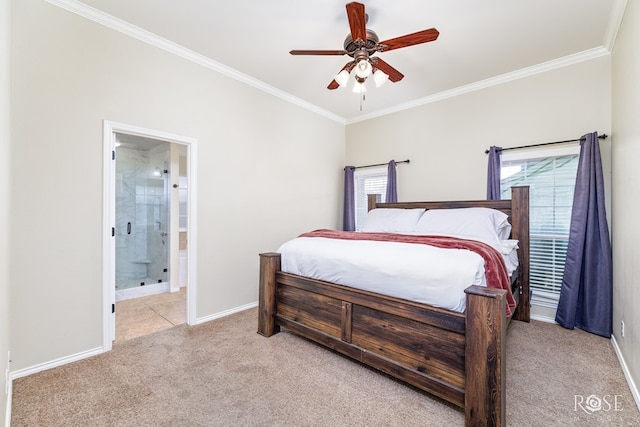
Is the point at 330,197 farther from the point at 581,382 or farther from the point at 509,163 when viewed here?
the point at 581,382

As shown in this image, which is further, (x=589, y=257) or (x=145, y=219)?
(x=145, y=219)

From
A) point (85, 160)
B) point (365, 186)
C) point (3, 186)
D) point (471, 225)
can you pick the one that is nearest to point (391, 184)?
point (365, 186)

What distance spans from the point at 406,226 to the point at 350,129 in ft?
7.69

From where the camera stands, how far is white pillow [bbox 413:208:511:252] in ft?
→ 9.25

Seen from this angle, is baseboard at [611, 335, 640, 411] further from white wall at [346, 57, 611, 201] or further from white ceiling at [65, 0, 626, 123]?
white ceiling at [65, 0, 626, 123]

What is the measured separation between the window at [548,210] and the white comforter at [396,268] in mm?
2026

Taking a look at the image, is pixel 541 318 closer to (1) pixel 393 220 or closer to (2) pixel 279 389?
(1) pixel 393 220

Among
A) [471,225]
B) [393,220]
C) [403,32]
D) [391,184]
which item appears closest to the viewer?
[403,32]

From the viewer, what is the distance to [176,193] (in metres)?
4.42

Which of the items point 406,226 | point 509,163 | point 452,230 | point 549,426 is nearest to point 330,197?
point 406,226

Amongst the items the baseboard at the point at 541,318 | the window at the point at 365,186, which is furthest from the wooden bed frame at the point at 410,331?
the window at the point at 365,186

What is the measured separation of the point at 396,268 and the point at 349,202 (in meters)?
2.96

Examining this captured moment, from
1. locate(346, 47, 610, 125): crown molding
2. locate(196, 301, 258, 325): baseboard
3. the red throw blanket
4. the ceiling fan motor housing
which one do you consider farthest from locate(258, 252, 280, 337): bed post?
locate(346, 47, 610, 125): crown molding

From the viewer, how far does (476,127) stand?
12.0ft
